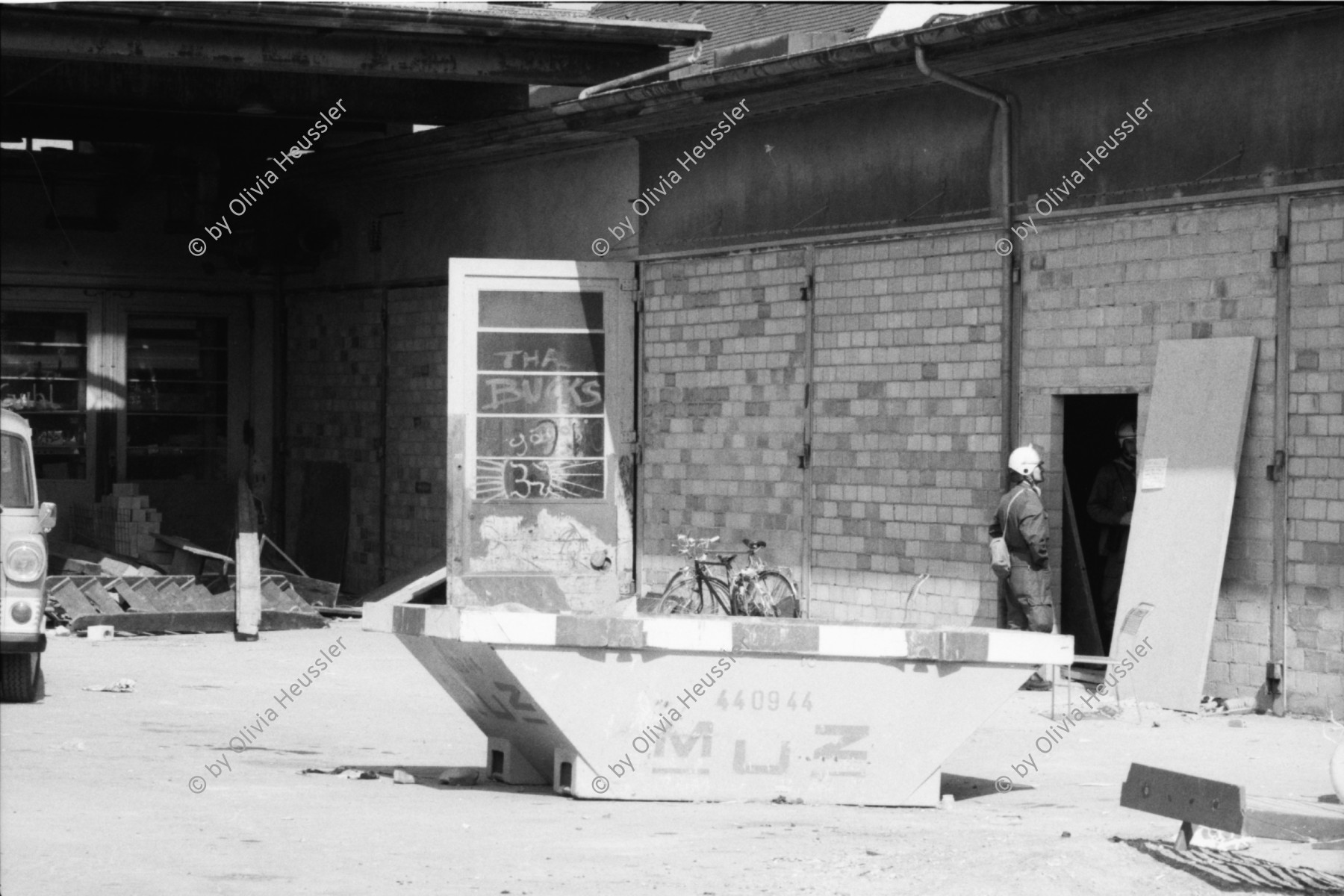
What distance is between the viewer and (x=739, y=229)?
17531mm

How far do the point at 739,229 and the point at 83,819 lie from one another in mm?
10016

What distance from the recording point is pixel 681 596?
16578mm

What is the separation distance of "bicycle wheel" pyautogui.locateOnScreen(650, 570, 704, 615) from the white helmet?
3390 millimetres

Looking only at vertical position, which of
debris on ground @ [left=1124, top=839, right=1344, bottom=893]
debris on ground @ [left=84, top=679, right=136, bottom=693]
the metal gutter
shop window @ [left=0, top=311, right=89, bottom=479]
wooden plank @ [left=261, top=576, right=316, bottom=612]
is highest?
the metal gutter

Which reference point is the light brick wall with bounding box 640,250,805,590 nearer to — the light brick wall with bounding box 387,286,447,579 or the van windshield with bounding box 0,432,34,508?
the light brick wall with bounding box 387,286,447,579

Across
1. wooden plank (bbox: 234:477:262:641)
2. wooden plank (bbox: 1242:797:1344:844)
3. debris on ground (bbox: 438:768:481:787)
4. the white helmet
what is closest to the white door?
wooden plank (bbox: 234:477:262:641)

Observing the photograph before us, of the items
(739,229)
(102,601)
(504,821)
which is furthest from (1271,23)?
(102,601)

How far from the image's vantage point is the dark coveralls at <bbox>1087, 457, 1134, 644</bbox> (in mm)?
14547

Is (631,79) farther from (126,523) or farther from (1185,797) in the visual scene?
(1185,797)

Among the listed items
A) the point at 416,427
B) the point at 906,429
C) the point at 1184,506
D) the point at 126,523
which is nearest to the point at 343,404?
the point at 416,427

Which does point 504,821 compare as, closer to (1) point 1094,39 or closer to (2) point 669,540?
(1) point 1094,39

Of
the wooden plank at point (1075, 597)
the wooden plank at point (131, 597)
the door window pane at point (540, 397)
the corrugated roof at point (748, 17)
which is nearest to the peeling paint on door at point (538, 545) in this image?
the door window pane at point (540, 397)

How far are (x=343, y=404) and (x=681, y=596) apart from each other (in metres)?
8.47

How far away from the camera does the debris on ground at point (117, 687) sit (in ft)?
45.3
